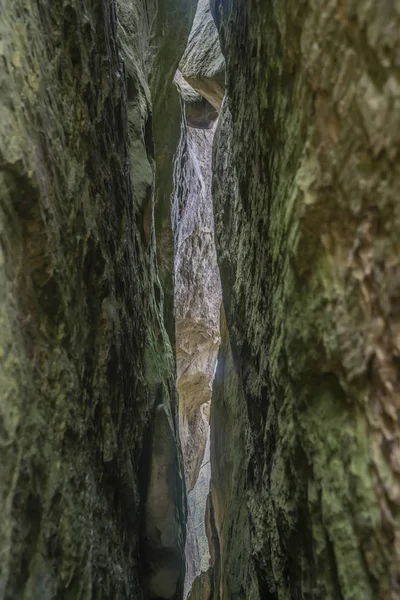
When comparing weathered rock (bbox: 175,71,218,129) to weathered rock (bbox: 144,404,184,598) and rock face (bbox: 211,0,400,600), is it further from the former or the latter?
weathered rock (bbox: 144,404,184,598)

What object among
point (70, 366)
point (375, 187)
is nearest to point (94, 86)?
point (70, 366)

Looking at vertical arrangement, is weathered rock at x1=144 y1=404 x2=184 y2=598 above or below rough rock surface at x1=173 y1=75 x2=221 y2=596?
below

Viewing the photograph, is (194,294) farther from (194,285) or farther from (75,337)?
(75,337)

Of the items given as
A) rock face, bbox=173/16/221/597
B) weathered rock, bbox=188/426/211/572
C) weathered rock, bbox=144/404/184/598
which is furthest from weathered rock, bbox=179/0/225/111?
weathered rock, bbox=188/426/211/572

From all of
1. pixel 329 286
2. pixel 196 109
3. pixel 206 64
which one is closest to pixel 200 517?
pixel 196 109

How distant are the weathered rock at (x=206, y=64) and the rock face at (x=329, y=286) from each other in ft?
15.4

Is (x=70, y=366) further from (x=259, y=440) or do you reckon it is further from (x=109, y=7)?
(x=109, y=7)

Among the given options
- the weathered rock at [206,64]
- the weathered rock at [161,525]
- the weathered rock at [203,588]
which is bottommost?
the weathered rock at [203,588]

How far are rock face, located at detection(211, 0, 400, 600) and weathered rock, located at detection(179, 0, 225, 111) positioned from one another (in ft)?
15.4

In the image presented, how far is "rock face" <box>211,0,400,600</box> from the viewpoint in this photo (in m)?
1.19

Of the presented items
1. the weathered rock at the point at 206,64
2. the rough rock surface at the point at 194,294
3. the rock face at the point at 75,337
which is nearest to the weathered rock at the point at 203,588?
the rough rock surface at the point at 194,294

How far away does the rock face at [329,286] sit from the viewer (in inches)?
46.8

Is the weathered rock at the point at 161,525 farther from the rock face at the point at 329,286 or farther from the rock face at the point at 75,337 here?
the rock face at the point at 329,286

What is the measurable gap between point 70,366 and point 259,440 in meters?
1.38
